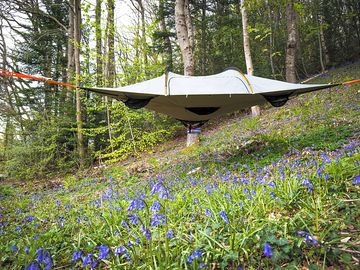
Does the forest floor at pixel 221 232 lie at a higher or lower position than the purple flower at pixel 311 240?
lower

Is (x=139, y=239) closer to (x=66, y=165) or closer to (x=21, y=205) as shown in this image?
(x=21, y=205)

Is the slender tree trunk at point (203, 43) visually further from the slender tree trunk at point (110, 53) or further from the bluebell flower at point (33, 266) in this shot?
the bluebell flower at point (33, 266)

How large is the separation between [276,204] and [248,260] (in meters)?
0.55

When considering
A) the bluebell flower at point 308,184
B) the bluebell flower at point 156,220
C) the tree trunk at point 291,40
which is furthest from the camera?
the tree trunk at point 291,40

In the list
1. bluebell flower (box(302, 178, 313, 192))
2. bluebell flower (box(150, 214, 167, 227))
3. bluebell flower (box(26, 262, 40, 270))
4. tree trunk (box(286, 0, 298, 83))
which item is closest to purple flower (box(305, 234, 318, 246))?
bluebell flower (box(302, 178, 313, 192))

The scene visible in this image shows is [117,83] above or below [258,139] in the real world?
above

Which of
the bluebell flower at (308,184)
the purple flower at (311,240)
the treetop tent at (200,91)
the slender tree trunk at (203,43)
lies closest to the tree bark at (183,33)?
the treetop tent at (200,91)

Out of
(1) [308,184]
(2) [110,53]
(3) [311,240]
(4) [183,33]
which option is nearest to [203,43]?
(4) [183,33]

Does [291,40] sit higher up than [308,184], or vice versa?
[291,40]

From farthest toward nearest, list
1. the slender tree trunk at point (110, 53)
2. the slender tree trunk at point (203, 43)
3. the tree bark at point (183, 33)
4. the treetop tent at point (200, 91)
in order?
the slender tree trunk at point (203, 43) < the slender tree trunk at point (110, 53) < the tree bark at point (183, 33) < the treetop tent at point (200, 91)

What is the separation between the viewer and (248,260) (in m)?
1.04

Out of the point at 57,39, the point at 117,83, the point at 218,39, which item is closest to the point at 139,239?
the point at 117,83

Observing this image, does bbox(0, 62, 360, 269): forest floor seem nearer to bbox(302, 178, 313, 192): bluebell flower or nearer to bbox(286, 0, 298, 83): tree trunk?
bbox(302, 178, 313, 192): bluebell flower

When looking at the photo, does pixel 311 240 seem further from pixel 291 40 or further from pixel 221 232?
pixel 291 40
